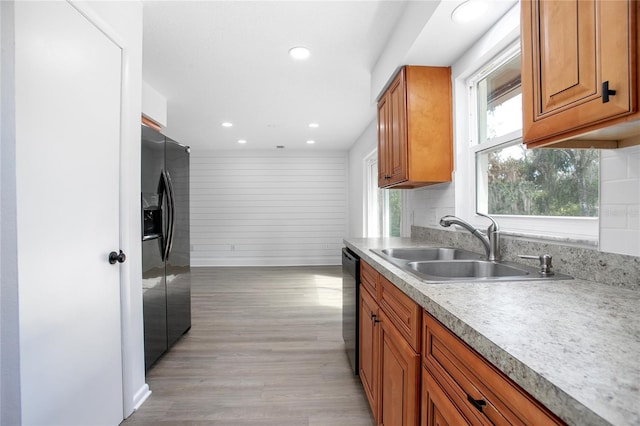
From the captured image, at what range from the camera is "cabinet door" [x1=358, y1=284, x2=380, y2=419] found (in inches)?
58.4

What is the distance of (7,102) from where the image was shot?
1.02m

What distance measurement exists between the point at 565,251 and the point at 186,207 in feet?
9.06

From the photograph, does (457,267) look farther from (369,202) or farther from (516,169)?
(369,202)

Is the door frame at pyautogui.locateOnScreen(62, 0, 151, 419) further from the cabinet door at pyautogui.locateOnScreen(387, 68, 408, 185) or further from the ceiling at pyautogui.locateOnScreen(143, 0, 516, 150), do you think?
the cabinet door at pyautogui.locateOnScreen(387, 68, 408, 185)

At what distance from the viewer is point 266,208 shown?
631 cm

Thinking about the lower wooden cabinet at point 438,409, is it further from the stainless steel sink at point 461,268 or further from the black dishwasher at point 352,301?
the black dishwasher at point 352,301

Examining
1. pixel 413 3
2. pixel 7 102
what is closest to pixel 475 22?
pixel 413 3

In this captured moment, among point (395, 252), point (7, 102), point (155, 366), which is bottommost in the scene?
point (155, 366)

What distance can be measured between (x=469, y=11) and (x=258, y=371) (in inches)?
104

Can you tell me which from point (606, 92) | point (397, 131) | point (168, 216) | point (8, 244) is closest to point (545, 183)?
point (606, 92)

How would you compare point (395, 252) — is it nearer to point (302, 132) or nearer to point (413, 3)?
point (413, 3)

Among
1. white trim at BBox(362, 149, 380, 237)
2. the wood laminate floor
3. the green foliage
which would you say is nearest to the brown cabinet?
the wood laminate floor

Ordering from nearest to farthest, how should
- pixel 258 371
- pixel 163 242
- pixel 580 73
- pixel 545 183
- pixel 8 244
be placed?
1. pixel 580 73
2. pixel 8 244
3. pixel 545 183
4. pixel 258 371
5. pixel 163 242

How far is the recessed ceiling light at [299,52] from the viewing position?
92.1 inches
